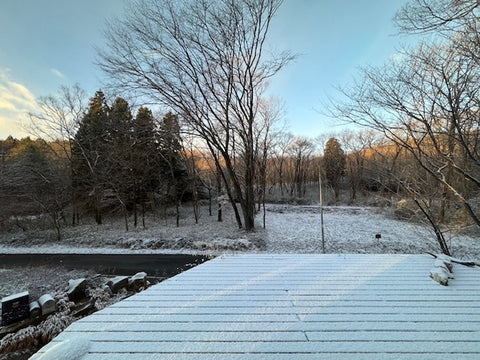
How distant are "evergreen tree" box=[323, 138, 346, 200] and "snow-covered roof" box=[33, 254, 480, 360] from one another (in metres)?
22.2

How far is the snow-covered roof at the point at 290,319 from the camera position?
1412 millimetres

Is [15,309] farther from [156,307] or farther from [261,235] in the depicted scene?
[261,235]

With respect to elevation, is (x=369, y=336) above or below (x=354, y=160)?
below

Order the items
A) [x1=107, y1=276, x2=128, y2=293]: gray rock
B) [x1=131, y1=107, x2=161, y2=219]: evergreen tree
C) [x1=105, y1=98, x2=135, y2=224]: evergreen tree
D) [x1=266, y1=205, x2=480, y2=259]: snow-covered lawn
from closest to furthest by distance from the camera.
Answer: [x1=107, y1=276, x2=128, y2=293]: gray rock
[x1=266, y1=205, x2=480, y2=259]: snow-covered lawn
[x1=105, y1=98, x2=135, y2=224]: evergreen tree
[x1=131, y1=107, x2=161, y2=219]: evergreen tree

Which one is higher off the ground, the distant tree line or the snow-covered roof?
the distant tree line

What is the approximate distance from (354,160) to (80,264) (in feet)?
80.2

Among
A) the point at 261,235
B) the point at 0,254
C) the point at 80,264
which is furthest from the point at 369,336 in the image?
the point at 0,254

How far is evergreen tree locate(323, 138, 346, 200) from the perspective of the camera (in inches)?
918

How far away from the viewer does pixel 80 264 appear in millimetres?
6609

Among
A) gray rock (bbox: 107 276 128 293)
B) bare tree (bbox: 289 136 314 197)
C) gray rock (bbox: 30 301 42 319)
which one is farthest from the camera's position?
bare tree (bbox: 289 136 314 197)

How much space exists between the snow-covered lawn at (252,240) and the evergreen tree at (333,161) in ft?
41.9

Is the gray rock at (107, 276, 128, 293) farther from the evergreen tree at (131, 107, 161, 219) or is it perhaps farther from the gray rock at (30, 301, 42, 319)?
the evergreen tree at (131, 107, 161, 219)

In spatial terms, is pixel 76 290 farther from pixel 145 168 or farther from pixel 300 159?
pixel 300 159

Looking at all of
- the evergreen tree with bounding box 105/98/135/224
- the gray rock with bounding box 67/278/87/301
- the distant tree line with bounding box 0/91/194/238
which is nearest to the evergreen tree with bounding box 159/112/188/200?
the distant tree line with bounding box 0/91/194/238
